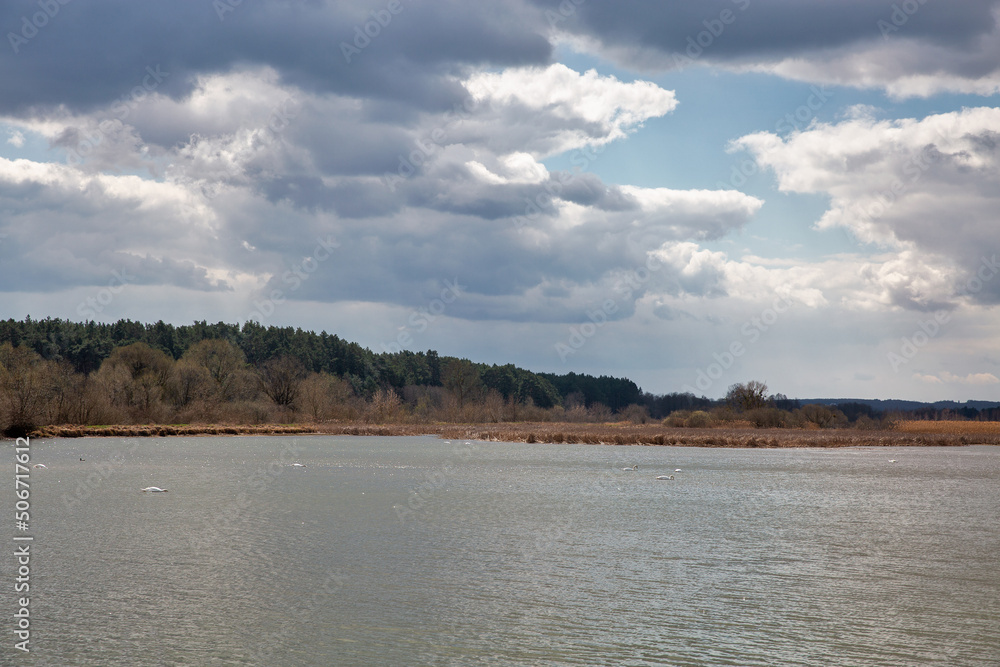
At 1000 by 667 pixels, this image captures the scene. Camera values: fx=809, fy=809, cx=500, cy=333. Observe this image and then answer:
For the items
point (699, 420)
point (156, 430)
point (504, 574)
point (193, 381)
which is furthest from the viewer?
point (193, 381)

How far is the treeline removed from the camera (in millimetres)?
90312

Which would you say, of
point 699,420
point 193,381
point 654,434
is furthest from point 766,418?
point 193,381

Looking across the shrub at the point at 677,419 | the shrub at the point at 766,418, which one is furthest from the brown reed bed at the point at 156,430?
the shrub at the point at 766,418

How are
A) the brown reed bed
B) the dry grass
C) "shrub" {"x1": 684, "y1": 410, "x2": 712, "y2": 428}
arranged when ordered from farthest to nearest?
"shrub" {"x1": 684, "y1": 410, "x2": 712, "y2": 428} → the dry grass → the brown reed bed

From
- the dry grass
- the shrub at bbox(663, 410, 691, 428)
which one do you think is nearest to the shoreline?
the dry grass

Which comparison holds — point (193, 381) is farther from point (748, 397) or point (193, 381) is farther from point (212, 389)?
point (748, 397)

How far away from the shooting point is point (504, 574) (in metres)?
17.8

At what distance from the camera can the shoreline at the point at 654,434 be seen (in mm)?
74438

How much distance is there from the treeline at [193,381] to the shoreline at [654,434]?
486cm

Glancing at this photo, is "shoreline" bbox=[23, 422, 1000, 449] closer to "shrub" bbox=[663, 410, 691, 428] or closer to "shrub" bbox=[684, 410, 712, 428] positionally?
"shrub" bbox=[684, 410, 712, 428]

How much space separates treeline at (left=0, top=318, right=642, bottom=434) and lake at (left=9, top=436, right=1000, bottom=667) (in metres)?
59.7

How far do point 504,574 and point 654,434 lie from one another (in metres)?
68.1

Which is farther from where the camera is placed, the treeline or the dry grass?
the dry grass

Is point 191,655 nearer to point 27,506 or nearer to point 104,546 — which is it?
point 104,546
